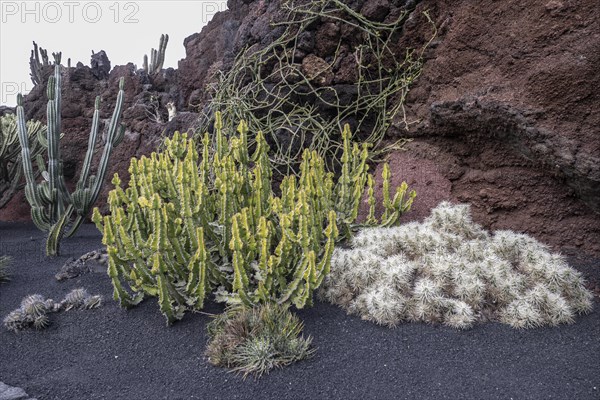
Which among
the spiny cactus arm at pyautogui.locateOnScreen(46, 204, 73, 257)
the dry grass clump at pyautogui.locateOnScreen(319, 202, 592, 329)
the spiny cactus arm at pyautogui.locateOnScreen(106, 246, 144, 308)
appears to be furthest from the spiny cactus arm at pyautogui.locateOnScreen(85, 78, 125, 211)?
the dry grass clump at pyautogui.locateOnScreen(319, 202, 592, 329)

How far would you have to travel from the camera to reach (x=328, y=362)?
2809mm

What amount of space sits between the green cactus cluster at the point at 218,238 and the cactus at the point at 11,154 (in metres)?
4.79

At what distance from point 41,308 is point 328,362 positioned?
2.27 m

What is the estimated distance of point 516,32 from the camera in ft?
13.9

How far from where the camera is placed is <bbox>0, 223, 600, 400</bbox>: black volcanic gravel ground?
2535mm

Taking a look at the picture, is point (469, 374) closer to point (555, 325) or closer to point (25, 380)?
point (555, 325)

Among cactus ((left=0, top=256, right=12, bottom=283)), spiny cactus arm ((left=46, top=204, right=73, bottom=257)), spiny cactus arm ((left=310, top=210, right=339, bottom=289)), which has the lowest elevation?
cactus ((left=0, top=256, right=12, bottom=283))

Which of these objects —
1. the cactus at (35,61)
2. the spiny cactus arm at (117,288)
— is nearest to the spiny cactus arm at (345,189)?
the spiny cactus arm at (117,288)

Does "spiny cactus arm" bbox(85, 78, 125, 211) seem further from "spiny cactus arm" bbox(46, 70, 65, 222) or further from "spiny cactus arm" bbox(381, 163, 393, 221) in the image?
"spiny cactus arm" bbox(381, 163, 393, 221)

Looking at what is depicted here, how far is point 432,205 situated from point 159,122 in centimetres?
512

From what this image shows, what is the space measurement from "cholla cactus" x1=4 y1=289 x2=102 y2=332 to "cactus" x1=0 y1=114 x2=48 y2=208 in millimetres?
4621

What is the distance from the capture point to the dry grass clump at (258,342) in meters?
2.78

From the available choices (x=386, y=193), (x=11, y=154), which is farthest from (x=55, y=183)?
(x=386, y=193)

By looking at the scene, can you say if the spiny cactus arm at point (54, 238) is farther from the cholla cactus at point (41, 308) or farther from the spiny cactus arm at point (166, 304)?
the spiny cactus arm at point (166, 304)
